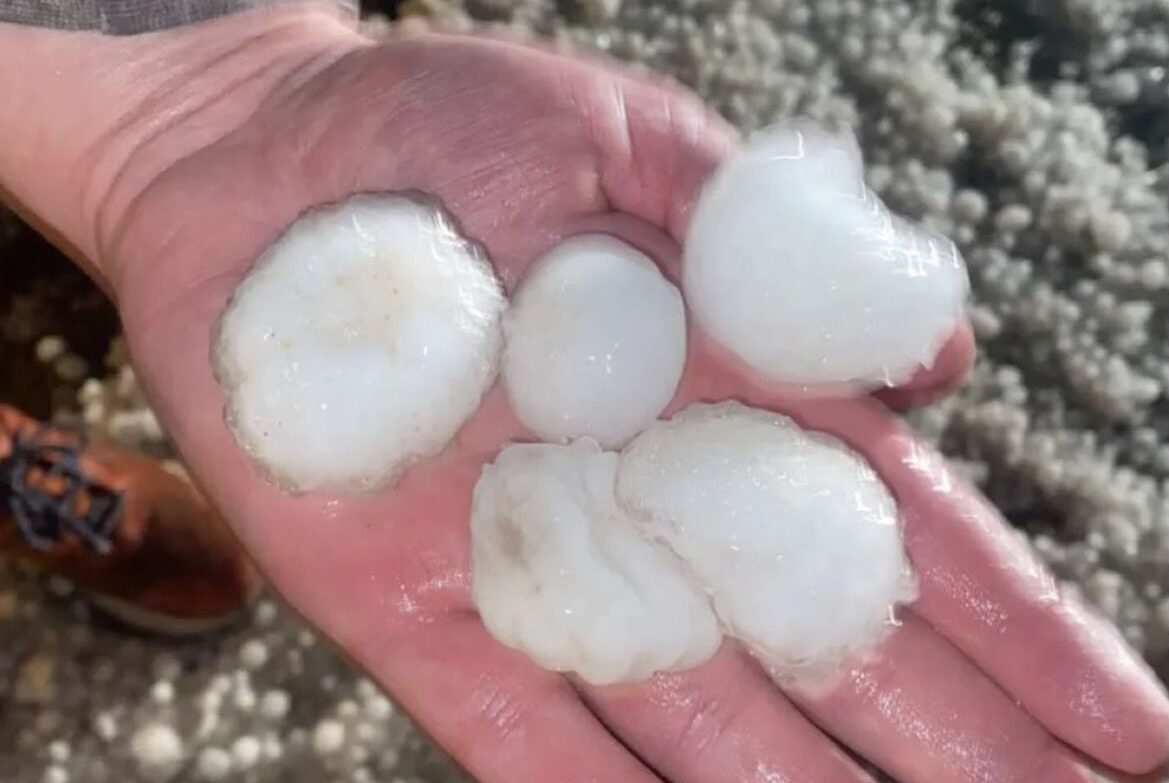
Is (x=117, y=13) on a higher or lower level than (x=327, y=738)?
higher

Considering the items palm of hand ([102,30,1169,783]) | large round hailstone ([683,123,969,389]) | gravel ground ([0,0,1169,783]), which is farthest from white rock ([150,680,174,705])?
large round hailstone ([683,123,969,389])

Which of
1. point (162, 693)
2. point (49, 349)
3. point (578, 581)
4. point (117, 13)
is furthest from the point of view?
point (49, 349)

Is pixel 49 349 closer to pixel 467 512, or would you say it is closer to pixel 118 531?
pixel 118 531

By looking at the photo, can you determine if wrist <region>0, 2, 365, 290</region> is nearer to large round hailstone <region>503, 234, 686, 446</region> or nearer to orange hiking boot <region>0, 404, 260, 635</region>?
orange hiking boot <region>0, 404, 260, 635</region>

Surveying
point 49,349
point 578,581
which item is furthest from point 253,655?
point 578,581

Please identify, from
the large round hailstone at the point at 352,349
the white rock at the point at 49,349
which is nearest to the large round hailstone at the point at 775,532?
the large round hailstone at the point at 352,349

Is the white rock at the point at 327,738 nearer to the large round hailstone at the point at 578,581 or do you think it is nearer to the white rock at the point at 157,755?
the white rock at the point at 157,755

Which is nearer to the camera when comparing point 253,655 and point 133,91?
point 133,91
